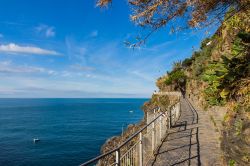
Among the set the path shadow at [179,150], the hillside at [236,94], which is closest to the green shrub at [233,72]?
the hillside at [236,94]

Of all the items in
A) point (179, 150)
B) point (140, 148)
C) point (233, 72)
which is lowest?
point (179, 150)

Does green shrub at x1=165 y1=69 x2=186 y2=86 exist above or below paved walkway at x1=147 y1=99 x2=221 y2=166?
above

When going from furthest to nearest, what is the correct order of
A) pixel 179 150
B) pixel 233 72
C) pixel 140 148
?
pixel 233 72 → pixel 179 150 → pixel 140 148

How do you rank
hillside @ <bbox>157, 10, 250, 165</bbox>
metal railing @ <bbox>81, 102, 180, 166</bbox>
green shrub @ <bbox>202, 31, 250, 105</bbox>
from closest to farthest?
metal railing @ <bbox>81, 102, 180, 166</bbox>
hillside @ <bbox>157, 10, 250, 165</bbox>
green shrub @ <bbox>202, 31, 250, 105</bbox>

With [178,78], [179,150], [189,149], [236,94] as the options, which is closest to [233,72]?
[236,94]

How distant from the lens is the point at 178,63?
210ft

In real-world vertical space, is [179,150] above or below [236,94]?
below

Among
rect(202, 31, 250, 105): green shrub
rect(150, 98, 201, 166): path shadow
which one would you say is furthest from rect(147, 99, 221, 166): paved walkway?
rect(202, 31, 250, 105): green shrub

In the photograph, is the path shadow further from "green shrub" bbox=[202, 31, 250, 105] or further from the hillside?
"green shrub" bbox=[202, 31, 250, 105]

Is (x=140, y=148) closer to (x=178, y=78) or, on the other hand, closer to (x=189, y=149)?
(x=189, y=149)

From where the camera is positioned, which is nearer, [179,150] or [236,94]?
[179,150]

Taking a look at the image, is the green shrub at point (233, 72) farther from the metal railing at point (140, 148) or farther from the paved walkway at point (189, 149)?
the metal railing at point (140, 148)

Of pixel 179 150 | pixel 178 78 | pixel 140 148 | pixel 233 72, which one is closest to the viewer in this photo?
pixel 140 148

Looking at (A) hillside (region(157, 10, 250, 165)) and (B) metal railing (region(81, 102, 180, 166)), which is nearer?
(B) metal railing (region(81, 102, 180, 166))
